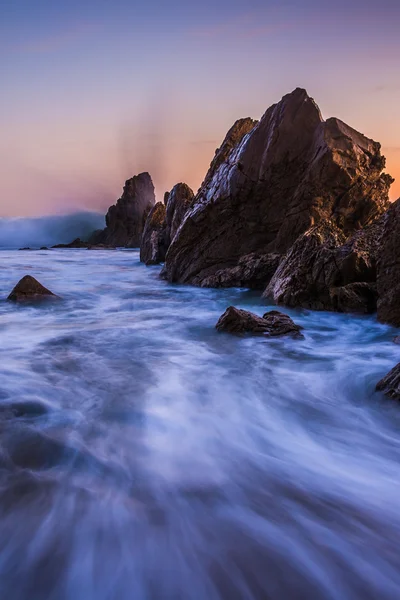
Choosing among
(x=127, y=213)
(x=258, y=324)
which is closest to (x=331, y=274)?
(x=258, y=324)

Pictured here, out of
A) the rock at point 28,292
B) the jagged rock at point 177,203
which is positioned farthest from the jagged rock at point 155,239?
the rock at point 28,292

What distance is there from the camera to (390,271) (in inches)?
229

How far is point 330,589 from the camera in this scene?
1.48 metres

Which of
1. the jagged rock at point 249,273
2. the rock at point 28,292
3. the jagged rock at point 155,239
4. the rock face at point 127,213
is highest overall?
the rock face at point 127,213

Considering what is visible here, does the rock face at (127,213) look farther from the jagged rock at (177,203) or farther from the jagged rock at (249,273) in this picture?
the jagged rock at (249,273)

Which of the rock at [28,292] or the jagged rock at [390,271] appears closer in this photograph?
the jagged rock at [390,271]

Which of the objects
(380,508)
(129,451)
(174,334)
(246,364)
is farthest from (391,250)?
(129,451)

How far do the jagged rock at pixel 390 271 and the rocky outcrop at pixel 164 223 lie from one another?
1155cm

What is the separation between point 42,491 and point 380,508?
1.84 m

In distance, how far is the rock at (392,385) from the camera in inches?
129

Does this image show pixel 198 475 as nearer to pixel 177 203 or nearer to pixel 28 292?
pixel 28 292

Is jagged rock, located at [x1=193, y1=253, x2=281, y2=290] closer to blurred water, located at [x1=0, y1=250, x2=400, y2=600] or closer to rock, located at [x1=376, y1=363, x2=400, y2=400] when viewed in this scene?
blurred water, located at [x1=0, y1=250, x2=400, y2=600]

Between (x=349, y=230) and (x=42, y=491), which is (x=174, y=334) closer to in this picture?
(x=42, y=491)

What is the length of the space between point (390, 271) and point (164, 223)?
17380 mm
